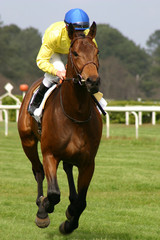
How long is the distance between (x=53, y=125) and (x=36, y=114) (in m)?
0.41

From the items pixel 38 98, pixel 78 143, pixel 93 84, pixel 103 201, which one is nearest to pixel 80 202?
pixel 78 143

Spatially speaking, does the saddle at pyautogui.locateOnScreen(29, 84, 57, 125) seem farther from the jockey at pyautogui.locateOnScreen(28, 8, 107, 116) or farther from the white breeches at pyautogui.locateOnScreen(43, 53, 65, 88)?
the white breeches at pyautogui.locateOnScreen(43, 53, 65, 88)

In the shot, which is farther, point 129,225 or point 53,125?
point 129,225

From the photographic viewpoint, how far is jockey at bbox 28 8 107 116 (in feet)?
15.0

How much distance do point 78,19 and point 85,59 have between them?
58 cm

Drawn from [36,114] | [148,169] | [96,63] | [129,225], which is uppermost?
[96,63]

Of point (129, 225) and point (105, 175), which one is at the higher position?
point (129, 225)

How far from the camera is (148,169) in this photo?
370 inches

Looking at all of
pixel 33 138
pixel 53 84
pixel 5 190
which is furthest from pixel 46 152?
pixel 5 190

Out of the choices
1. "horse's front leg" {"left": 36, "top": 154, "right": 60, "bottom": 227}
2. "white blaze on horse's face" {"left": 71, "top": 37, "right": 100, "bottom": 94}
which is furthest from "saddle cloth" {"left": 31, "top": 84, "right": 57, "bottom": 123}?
"white blaze on horse's face" {"left": 71, "top": 37, "right": 100, "bottom": 94}

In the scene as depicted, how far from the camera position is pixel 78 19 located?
455 centimetres

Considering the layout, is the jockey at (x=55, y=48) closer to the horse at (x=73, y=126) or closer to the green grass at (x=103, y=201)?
the horse at (x=73, y=126)

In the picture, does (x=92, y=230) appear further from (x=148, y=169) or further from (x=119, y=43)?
(x=119, y=43)

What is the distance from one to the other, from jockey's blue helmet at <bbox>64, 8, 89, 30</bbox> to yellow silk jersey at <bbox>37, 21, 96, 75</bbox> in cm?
26
